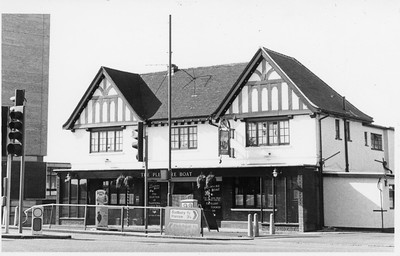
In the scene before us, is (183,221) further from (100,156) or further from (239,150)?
(100,156)

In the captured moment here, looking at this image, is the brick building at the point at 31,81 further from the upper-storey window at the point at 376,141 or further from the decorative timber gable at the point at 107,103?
the upper-storey window at the point at 376,141

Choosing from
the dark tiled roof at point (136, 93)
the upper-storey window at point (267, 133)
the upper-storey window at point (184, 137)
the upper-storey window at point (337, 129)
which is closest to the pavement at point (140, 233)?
the upper-storey window at point (267, 133)

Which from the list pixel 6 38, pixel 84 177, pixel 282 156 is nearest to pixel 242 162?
pixel 282 156

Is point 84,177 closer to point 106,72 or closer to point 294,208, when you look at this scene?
point 106,72

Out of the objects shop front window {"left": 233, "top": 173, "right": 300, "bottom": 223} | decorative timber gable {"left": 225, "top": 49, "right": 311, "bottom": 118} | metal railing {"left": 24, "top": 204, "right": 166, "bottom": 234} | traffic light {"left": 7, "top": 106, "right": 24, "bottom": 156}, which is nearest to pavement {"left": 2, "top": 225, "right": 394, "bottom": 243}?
metal railing {"left": 24, "top": 204, "right": 166, "bottom": 234}

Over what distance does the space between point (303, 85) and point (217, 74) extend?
6481 millimetres

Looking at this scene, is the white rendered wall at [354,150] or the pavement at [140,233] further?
the white rendered wall at [354,150]

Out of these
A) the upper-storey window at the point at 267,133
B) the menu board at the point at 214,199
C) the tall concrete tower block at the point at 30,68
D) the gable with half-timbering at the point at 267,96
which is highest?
the tall concrete tower block at the point at 30,68

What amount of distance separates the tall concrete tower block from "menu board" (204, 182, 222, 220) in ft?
77.0

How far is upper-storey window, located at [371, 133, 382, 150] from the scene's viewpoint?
38969mm

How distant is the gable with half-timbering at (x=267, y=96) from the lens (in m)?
33.7

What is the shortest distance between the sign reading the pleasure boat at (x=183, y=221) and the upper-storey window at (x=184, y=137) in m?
10.1

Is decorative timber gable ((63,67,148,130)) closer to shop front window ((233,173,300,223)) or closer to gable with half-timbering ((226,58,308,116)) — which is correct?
gable with half-timbering ((226,58,308,116))

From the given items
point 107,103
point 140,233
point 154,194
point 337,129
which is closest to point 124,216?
point 140,233
